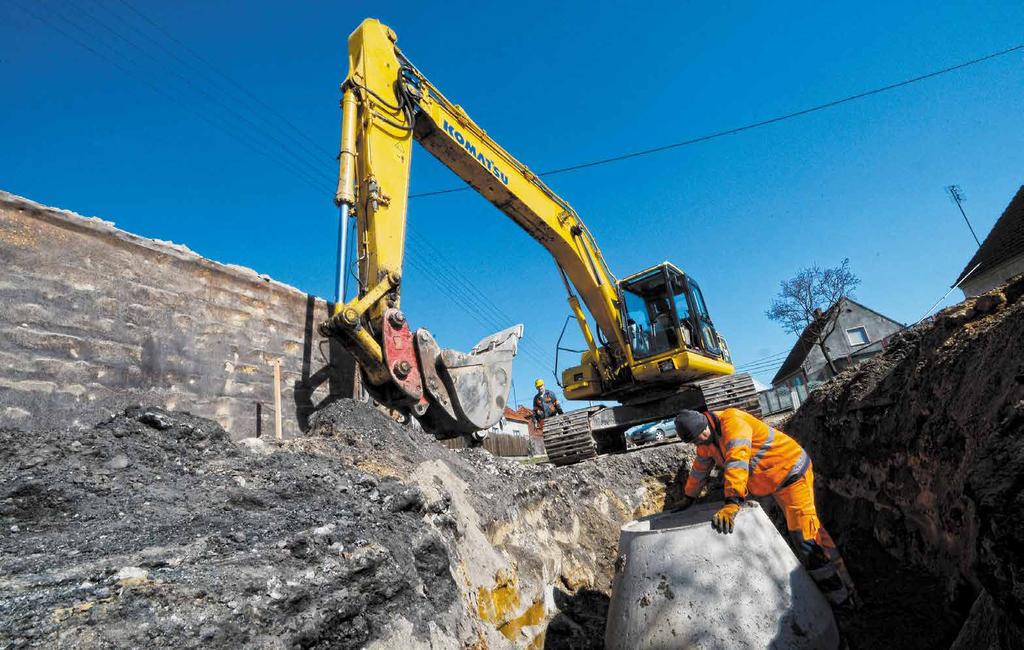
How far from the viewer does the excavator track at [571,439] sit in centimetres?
842

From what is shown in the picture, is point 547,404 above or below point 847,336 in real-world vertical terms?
below

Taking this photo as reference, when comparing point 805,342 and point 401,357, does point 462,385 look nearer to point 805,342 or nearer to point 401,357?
point 401,357

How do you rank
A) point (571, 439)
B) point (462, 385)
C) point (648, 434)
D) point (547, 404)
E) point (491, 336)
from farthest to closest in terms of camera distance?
point (648, 434) < point (547, 404) < point (571, 439) < point (491, 336) < point (462, 385)

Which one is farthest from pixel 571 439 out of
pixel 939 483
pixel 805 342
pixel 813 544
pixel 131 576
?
pixel 805 342

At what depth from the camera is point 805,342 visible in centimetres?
3148

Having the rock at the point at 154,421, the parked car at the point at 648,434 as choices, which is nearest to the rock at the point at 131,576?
the rock at the point at 154,421

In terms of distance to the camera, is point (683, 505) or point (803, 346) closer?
point (683, 505)

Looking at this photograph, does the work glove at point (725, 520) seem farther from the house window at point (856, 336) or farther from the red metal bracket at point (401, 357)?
the house window at point (856, 336)

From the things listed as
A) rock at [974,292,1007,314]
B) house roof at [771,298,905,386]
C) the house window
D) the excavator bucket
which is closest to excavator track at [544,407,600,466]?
the excavator bucket

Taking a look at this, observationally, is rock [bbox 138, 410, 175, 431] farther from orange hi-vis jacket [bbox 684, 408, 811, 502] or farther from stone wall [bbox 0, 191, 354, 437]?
orange hi-vis jacket [bbox 684, 408, 811, 502]

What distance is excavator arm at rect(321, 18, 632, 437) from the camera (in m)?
4.90

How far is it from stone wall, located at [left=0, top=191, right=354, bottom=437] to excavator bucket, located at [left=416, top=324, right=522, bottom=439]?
1043 mm

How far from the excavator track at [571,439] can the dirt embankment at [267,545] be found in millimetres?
3977

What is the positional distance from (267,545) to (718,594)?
2.28 m
